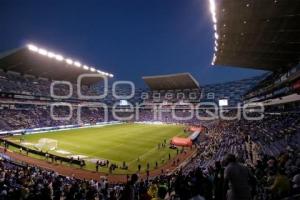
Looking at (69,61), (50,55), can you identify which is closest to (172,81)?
(69,61)

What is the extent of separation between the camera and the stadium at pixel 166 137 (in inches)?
415

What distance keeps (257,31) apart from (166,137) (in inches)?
1421

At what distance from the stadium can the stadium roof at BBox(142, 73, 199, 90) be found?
50.7 inches

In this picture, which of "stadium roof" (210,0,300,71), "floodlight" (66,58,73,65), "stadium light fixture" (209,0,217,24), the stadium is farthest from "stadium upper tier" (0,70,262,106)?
"stadium light fixture" (209,0,217,24)

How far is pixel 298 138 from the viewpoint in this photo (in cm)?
2589

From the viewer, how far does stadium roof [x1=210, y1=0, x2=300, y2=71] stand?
79.4 feet

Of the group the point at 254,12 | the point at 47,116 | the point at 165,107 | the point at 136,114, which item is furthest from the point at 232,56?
the point at 136,114

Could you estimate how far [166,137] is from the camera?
6259 centimetres

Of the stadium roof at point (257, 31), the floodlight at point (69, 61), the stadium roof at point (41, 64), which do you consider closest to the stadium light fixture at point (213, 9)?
the stadium roof at point (257, 31)

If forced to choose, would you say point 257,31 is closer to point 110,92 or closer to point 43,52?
point 43,52

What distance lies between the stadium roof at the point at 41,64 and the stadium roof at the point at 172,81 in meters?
32.3

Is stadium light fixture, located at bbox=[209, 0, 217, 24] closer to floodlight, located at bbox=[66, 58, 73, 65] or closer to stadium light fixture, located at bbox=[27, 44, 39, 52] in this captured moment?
stadium light fixture, located at bbox=[27, 44, 39, 52]

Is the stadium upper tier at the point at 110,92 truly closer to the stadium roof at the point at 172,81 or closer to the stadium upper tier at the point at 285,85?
the stadium roof at the point at 172,81

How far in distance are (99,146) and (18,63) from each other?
36.9 m
